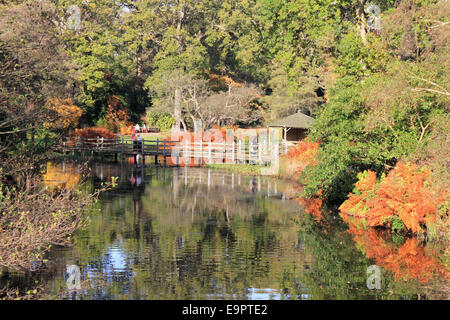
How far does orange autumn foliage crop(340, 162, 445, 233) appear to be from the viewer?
20.4 meters

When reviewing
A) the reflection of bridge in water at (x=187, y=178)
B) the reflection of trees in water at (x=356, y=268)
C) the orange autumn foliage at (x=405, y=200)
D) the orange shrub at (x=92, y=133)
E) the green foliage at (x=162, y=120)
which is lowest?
the reflection of trees in water at (x=356, y=268)

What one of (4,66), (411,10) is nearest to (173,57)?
(411,10)

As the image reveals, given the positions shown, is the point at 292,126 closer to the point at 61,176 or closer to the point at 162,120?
the point at 61,176

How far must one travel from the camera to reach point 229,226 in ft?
77.4

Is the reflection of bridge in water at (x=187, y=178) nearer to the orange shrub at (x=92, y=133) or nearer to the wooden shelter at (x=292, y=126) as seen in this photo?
the wooden shelter at (x=292, y=126)

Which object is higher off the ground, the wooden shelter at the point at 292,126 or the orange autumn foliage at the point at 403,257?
the wooden shelter at the point at 292,126

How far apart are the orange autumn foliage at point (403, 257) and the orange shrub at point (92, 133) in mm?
40864

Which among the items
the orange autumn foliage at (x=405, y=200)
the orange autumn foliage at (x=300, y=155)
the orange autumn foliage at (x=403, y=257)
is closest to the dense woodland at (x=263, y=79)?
the orange autumn foliage at (x=405, y=200)

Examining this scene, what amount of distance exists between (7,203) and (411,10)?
855 inches

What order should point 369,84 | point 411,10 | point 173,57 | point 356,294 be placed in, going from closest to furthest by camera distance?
point 356,294
point 369,84
point 411,10
point 173,57

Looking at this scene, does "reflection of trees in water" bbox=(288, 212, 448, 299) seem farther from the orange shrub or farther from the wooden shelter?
the orange shrub

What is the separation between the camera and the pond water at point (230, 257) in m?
15.4

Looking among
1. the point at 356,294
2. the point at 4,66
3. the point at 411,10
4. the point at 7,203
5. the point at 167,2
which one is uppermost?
the point at 167,2
